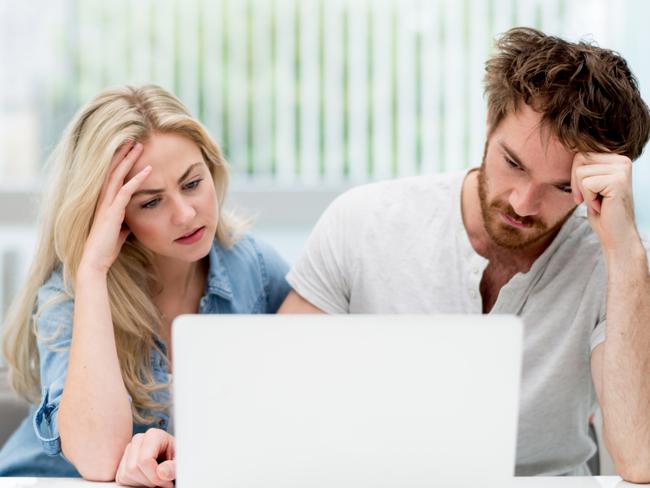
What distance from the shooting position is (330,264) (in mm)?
1935

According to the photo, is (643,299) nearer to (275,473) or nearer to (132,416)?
(275,473)

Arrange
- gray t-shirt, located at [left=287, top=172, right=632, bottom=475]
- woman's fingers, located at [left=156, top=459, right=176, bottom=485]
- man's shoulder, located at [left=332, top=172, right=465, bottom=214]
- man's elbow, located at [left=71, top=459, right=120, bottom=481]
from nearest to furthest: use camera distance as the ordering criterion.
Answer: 1. woman's fingers, located at [left=156, top=459, right=176, bottom=485]
2. man's elbow, located at [left=71, top=459, right=120, bottom=481]
3. gray t-shirt, located at [left=287, top=172, right=632, bottom=475]
4. man's shoulder, located at [left=332, top=172, right=465, bottom=214]

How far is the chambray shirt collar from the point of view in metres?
2.00

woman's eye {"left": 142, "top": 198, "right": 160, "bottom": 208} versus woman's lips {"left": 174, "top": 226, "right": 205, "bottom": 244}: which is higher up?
woman's eye {"left": 142, "top": 198, "right": 160, "bottom": 208}

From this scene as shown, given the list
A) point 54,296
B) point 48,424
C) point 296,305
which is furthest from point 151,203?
point 48,424

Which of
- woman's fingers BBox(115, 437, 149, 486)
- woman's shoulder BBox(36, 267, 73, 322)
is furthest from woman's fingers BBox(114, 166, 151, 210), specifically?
woman's fingers BBox(115, 437, 149, 486)

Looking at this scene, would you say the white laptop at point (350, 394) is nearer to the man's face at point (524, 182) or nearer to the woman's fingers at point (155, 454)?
the woman's fingers at point (155, 454)

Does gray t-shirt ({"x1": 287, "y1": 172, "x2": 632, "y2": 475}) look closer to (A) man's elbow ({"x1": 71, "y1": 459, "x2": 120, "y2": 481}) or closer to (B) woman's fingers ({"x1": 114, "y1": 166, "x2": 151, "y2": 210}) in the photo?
(B) woman's fingers ({"x1": 114, "y1": 166, "x2": 151, "y2": 210})

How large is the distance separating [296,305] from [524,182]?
569mm

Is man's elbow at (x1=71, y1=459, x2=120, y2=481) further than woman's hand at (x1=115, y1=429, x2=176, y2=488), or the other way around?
man's elbow at (x1=71, y1=459, x2=120, y2=481)

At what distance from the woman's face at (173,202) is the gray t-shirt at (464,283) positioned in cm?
25

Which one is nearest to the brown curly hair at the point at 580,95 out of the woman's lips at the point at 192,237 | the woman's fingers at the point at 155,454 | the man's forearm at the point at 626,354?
the man's forearm at the point at 626,354

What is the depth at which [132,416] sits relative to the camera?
66.7 inches

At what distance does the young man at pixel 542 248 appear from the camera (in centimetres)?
159
